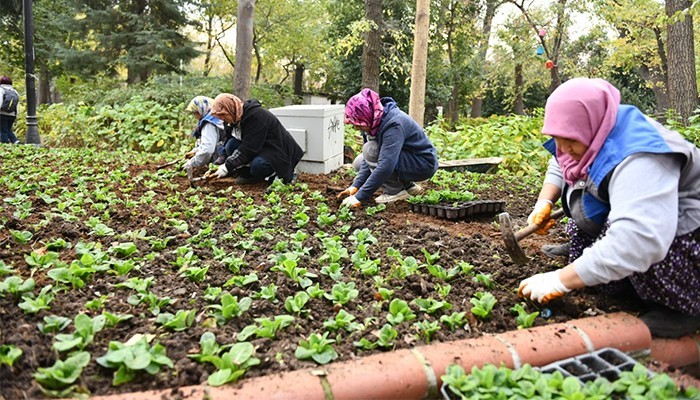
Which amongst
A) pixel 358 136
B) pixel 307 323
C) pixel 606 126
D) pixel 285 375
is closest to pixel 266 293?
pixel 307 323

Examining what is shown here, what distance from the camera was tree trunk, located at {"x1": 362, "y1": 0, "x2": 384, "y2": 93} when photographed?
10.0 meters

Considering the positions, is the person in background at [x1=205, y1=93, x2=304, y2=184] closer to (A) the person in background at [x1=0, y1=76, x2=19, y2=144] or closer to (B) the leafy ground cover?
(B) the leafy ground cover

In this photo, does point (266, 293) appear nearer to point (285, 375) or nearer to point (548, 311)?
point (285, 375)

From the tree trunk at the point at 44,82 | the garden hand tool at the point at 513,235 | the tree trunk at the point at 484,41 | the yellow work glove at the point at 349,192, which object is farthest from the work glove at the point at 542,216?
the tree trunk at the point at 44,82

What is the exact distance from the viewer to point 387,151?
13.3 ft

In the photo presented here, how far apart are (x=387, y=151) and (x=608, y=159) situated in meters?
2.27

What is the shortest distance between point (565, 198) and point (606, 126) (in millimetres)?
564

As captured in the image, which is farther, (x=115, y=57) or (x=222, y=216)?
(x=115, y=57)

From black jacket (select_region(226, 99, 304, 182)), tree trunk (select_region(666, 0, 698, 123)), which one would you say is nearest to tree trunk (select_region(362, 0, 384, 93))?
tree trunk (select_region(666, 0, 698, 123))

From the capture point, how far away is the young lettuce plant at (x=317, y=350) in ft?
5.81

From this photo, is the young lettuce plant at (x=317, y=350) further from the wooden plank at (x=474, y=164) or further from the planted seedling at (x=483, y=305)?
the wooden plank at (x=474, y=164)

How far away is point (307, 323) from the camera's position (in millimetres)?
2074

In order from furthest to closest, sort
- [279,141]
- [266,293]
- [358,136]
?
[358,136], [279,141], [266,293]

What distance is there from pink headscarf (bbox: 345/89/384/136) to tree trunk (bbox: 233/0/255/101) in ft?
19.2
